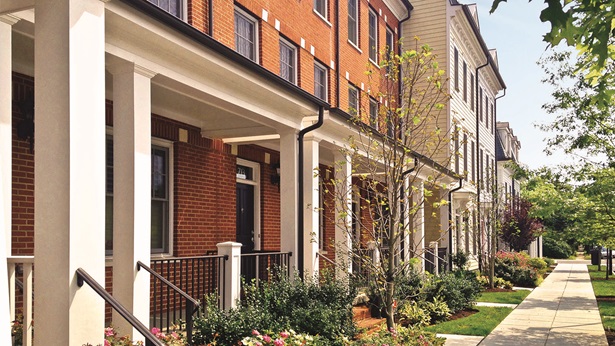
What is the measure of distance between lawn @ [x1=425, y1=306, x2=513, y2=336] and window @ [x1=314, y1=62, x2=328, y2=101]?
21.8ft

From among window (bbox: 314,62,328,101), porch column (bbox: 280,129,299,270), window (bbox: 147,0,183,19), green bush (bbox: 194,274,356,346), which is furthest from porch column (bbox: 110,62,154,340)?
window (bbox: 314,62,328,101)

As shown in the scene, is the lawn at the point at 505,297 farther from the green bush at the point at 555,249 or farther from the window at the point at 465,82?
the green bush at the point at 555,249

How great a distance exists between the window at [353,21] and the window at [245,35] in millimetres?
5603

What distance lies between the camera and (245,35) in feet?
42.2

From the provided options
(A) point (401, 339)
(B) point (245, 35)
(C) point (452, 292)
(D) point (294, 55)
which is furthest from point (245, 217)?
(A) point (401, 339)

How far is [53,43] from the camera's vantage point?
4.87 metres

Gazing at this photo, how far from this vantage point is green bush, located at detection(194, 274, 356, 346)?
7.33m

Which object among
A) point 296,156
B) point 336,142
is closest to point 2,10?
point 296,156

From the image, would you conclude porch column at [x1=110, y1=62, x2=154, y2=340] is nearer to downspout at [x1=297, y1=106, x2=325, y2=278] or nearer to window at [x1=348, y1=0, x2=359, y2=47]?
downspout at [x1=297, y1=106, x2=325, y2=278]

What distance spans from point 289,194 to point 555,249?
172 ft

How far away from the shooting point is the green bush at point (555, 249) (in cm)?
5697

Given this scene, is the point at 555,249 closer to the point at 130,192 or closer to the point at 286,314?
the point at 286,314

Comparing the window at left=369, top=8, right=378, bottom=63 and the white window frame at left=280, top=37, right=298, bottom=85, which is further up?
the window at left=369, top=8, right=378, bottom=63

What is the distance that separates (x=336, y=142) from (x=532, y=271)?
14.3 m
